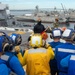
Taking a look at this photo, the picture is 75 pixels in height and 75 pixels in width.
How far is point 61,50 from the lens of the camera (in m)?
5.09

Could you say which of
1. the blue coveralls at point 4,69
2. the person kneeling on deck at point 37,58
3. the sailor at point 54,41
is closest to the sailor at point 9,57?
the blue coveralls at point 4,69

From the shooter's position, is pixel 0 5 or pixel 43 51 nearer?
pixel 43 51

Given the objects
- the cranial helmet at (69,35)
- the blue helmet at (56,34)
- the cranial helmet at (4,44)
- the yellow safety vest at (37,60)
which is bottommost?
the yellow safety vest at (37,60)

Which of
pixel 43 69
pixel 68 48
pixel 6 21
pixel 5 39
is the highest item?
pixel 5 39

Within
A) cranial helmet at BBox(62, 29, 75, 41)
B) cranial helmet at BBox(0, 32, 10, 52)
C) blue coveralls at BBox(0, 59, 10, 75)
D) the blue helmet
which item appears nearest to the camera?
blue coveralls at BBox(0, 59, 10, 75)

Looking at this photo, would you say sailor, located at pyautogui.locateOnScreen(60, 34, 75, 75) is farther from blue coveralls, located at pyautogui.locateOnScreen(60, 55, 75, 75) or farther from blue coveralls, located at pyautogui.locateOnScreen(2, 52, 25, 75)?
blue coveralls, located at pyautogui.locateOnScreen(2, 52, 25, 75)

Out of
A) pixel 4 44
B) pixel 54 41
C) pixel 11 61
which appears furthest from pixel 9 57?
pixel 54 41

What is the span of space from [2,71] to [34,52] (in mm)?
1264

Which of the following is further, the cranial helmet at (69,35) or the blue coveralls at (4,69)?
the cranial helmet at (69,35)

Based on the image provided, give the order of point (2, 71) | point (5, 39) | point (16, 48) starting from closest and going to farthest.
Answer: point (2, 71)
point (5, 39)
point (16, 48)

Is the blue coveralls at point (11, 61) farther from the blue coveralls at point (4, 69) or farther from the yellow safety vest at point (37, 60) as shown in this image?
the yellow safety vest at point (37, 60)

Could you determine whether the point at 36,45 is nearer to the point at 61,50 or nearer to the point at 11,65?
the point at 61,50

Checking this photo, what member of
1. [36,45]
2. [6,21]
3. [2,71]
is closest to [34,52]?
[36,45]

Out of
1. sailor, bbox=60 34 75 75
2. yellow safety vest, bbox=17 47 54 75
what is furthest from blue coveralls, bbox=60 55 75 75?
yellow safety vest, bbox=17 47 54 75
